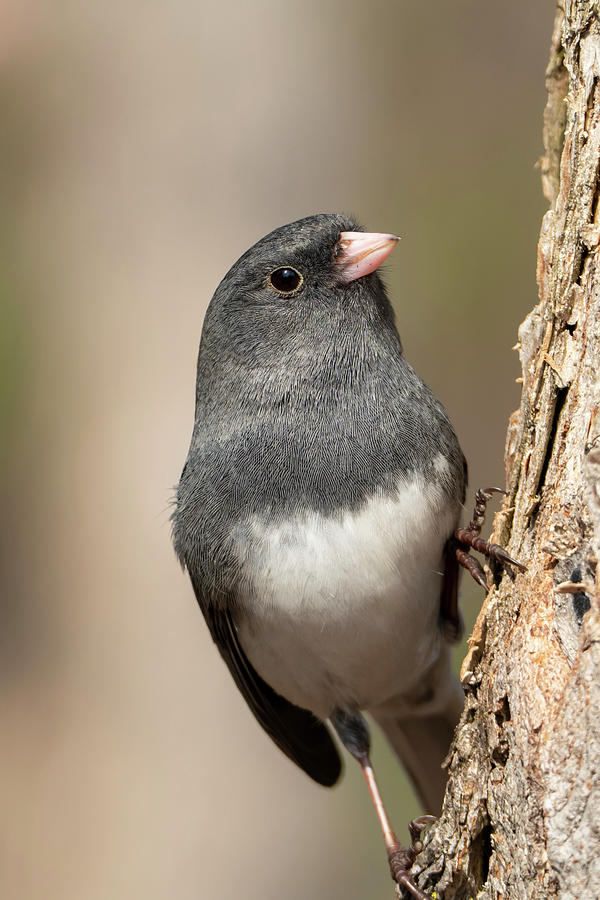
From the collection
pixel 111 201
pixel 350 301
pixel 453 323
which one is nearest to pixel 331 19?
pixel 111 201

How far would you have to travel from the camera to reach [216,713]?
361 centimetres

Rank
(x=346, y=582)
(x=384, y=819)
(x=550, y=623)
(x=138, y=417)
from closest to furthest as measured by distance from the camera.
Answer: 1. (x=550, y=623)
2. (x=346, y=582)
3. (x=384, y=819)
4. (x=138, y=417)

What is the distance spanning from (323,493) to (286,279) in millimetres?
656

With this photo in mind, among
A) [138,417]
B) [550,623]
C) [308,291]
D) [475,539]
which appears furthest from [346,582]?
[138,417]

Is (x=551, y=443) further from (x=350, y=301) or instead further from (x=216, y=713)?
(x=216, y=713)

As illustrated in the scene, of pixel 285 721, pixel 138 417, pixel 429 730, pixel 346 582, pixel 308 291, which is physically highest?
pixel 308 291

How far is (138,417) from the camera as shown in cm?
379

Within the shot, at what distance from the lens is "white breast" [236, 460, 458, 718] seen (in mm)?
2045

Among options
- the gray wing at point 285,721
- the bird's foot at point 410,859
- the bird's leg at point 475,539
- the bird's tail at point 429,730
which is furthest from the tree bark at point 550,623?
the bird's tail at point 429,730

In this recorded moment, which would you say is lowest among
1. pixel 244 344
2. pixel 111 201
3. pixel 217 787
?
pixel 217 787

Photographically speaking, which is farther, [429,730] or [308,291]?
[429,730]

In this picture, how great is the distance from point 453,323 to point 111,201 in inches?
80.5

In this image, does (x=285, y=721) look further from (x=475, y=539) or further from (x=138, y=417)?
(x=138, y=417)

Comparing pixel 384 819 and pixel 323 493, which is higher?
pixel 323 493
